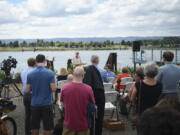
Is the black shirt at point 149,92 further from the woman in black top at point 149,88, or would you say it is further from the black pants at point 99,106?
the black pants at point 99,106

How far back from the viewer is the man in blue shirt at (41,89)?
4.10 metres

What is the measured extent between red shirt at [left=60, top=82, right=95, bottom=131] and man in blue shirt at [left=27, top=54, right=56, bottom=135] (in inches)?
26.8

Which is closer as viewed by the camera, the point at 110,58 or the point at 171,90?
the point at 171,90

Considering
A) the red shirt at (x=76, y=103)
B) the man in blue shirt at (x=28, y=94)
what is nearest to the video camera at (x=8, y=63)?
the man in blue shirt at (x=28, y=94)

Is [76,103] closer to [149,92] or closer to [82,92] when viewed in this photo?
[82,92]

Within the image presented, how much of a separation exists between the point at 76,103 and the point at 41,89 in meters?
0.92

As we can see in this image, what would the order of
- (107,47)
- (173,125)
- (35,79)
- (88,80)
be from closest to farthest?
(173,125)
(35,79)
(88,80)
(107,47)

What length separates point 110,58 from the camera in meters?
17.4

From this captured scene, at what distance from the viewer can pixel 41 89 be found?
4113mm

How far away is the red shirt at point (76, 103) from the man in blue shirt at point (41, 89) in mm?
681

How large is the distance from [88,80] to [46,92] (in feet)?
2.49

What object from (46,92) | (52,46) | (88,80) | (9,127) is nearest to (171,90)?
(88,80)

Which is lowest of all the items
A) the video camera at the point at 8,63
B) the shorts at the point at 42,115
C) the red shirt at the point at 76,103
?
the shorts at the point at 42,115

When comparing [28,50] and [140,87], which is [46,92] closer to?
[140,87]
